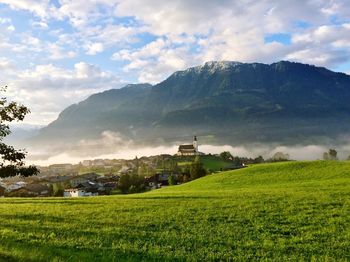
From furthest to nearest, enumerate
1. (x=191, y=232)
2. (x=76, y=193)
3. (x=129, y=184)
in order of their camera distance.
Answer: (x=76, y=193) → (x=129, y=184) → (x=191, y=232)

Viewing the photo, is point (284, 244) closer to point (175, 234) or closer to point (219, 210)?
point (175, 234)

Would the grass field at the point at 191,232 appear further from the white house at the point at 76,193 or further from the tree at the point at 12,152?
the white house at the point at 76,193

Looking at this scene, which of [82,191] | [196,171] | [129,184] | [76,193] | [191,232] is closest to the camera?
[191,232]

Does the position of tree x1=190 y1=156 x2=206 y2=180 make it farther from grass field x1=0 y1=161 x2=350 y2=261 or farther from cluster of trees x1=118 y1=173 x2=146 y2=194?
grass field x1=0 y1=161 x2=350 y2=261

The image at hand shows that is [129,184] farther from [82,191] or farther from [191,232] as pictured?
[191,232]

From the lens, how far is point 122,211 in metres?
38.3

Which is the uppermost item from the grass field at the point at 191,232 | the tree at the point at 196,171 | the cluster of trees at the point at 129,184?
the tree at the point at 196,171

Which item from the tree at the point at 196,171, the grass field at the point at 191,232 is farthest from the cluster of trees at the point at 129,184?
the grass field at the point at 191,232

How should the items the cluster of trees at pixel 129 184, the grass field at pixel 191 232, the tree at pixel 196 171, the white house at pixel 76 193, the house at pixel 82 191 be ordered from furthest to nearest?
the house at pixel 82 191 → the white house at pixel 76 193 → the cluster of trees at pixel 129 184 → the tree at pixel 196 171 → the grass field at pixel 191 232

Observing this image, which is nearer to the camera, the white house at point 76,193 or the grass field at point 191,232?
the grass field at point 191,232

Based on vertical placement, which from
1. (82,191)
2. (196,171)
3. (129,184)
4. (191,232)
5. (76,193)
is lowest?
(76,193)

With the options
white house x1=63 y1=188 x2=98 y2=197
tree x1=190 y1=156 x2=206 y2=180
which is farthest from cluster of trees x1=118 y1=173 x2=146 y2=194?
white house x1=63 y1=188 x2=98 y2=197

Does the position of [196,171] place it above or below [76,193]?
above

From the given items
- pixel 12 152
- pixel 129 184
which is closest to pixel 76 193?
pixel 129 184
